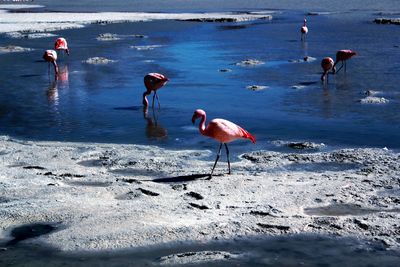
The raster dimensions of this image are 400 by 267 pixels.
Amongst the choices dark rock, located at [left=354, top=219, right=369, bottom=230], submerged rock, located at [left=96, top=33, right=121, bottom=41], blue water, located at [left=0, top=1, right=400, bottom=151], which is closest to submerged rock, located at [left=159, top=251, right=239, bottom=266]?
dark rock, located at [left=354, top=219, right=369, bottom=230]

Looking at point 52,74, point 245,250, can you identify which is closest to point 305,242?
point 245,250

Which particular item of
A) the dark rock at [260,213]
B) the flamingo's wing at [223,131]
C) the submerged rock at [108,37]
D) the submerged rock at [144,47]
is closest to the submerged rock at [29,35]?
the submerged rock at [108,37]

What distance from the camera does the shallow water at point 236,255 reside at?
269 inches

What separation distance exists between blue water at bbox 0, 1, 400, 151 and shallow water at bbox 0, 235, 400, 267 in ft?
13.6

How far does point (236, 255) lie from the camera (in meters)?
6.99

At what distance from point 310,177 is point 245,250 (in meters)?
2.62

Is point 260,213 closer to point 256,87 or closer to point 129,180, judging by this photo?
point 129,180

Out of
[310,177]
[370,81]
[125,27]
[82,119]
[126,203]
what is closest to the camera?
[126,203]

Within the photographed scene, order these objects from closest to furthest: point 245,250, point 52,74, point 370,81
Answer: point 245,250, point 370,81, point 52,74

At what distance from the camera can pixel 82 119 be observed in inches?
539

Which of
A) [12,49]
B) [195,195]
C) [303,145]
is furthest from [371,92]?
[12,49]

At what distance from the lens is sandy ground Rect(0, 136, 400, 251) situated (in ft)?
24.7

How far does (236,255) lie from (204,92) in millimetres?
9522

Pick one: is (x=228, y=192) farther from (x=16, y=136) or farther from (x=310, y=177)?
(x=16, y=136)
